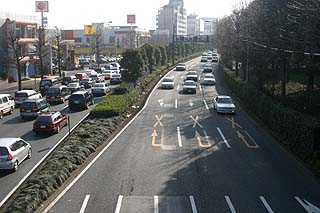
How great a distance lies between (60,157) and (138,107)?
1926 centimetres

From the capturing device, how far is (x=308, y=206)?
54.0 feet

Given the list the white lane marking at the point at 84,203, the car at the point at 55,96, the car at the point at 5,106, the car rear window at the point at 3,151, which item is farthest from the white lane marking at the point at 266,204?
the car at the point at 55,96

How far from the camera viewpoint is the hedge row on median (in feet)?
69.6


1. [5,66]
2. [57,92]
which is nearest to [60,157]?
[57,92]

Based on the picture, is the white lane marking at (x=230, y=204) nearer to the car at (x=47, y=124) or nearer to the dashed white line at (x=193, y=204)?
the dashed white line at (x=193, y=204)

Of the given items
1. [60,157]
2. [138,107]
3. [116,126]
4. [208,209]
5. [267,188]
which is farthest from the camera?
[138,107]

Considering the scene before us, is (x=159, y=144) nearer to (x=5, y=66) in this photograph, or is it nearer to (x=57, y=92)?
(x=57, y=92)

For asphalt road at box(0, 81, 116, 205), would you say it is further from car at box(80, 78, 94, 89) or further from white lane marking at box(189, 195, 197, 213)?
car at box(80, 78, 94, 89)

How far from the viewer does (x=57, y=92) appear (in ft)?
137

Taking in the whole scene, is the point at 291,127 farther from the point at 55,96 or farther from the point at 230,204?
the point at 55,96

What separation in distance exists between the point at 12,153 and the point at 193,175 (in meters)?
8.18

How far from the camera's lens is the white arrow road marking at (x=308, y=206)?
16.0 metres

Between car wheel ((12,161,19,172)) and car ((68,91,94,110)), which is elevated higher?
car ((68,91,94,110))

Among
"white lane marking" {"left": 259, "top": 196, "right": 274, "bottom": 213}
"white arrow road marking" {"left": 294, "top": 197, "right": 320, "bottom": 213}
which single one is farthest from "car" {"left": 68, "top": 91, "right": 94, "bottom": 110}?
"white arrow road marking" {"left": 294, "top": 197, "right": 320, "bottom": 213}
